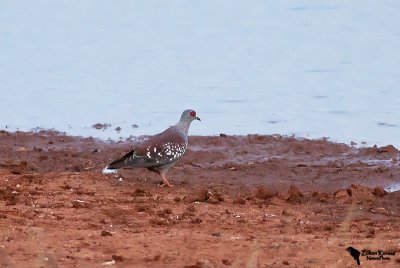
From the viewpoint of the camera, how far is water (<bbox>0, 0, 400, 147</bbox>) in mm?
16922

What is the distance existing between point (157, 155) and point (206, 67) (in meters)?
8.02

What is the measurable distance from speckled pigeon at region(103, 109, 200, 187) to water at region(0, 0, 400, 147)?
318 centimetres

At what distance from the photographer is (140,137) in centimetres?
1573

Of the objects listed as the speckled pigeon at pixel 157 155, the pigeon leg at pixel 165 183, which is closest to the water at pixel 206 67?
the speckled pigeon at pixel 157 155

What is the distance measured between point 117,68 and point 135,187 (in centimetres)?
859

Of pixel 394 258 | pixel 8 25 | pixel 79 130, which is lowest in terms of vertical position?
pixel 394 258

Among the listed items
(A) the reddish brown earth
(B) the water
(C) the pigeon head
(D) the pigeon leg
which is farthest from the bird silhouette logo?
(B) the water

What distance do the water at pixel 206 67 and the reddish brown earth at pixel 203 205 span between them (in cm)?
125

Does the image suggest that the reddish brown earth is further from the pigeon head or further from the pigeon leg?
the pigeon head

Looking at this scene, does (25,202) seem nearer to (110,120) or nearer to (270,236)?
(270,236)

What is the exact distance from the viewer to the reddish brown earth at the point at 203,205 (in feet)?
28.3

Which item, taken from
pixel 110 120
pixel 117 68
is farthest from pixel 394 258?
pixel 117 68

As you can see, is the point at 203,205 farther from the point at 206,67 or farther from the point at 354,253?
the point at 206,67

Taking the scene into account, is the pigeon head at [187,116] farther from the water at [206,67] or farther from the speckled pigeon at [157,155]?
the water at [206,67]
